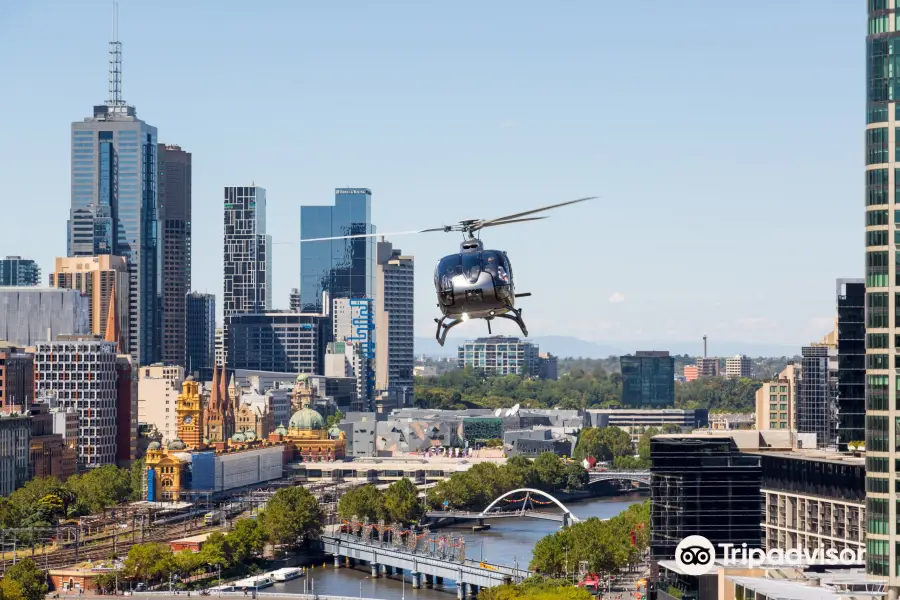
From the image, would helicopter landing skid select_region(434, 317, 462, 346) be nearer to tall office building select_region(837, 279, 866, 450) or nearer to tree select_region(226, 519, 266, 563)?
tall office building select_region(837, 279, 866, 450)

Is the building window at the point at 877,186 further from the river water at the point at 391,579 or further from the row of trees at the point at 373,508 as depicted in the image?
the row of trees at the point at 373,508

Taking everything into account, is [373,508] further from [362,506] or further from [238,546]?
[238,546]

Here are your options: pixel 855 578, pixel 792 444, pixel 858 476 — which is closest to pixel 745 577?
pixel 855 578

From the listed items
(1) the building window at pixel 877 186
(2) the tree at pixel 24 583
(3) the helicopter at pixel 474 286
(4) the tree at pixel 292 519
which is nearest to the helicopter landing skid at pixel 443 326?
(3) the helicopter at pixel 474 286

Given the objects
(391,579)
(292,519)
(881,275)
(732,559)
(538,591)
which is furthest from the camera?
(292,519)

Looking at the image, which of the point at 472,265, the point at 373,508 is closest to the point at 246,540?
the point at 373,508

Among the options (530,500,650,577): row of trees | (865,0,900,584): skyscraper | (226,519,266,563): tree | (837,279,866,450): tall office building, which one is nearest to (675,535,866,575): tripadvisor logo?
(865,0,900,584): skyscraper

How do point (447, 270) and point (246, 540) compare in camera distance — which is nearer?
point (447, 270)
